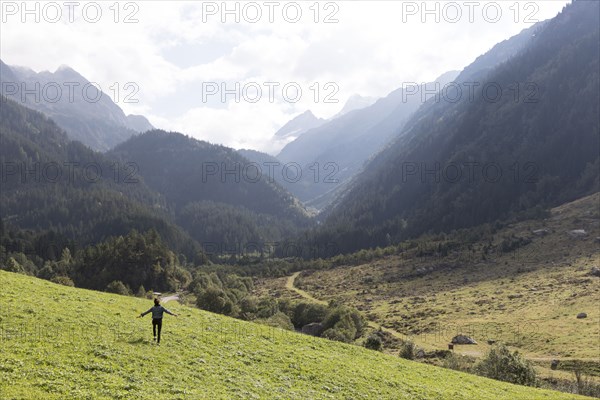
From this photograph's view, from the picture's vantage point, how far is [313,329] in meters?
104

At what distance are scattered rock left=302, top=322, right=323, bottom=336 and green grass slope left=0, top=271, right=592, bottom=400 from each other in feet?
189

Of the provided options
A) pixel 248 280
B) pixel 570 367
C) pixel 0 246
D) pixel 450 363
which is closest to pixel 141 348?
pixel 450 363

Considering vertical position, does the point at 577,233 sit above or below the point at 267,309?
above

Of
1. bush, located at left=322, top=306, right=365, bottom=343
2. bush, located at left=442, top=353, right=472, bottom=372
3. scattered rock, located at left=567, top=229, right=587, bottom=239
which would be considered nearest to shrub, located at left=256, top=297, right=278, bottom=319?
bush, located at left=322, top=306, right=365, bottom=343

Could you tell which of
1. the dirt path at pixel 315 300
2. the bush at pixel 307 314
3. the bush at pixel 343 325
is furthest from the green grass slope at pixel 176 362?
the bush at pixel 307 314

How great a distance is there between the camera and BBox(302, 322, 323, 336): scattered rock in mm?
102744

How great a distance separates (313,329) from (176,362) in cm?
7806

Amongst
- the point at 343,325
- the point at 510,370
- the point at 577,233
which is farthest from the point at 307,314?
the point at 577,233

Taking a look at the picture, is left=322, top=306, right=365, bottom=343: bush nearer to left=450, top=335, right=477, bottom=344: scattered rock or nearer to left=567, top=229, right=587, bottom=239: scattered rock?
left=450, top=335, right=477, bottom=344: scattered rock

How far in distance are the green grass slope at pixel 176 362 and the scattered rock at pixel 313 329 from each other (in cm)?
5764

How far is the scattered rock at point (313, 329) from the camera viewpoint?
102744 millimetres

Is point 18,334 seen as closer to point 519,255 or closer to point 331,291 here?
point 331,291

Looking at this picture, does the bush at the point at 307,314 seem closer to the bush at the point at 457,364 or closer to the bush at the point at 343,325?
the bush at the point at 343,325

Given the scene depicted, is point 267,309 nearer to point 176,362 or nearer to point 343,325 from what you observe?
point 343,325
